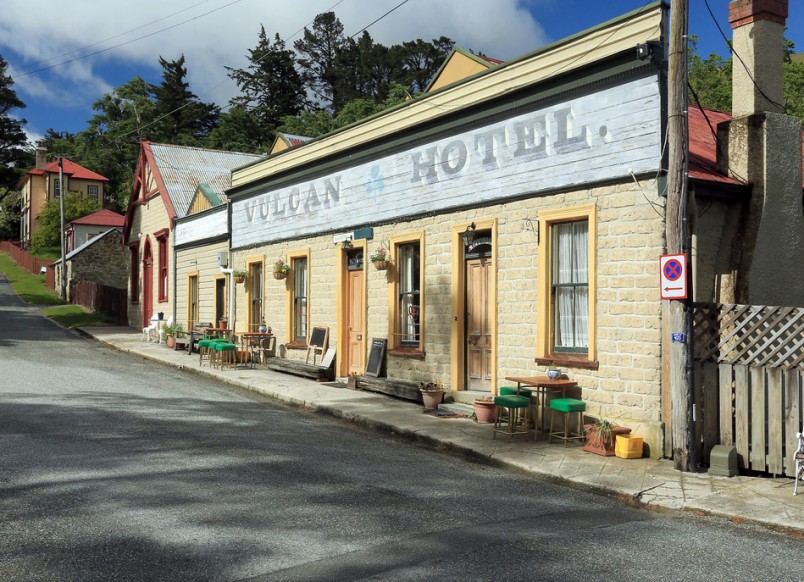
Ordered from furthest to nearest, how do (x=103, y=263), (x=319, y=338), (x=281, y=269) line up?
(x=103, y=263) < (x=281, y=269) < (x=319, y=338)

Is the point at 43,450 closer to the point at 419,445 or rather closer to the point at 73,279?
the point at 419,445

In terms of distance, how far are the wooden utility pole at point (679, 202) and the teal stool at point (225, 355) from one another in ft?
40.8

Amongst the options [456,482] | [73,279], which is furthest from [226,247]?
[73,279]

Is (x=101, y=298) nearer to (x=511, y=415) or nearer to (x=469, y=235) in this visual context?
(x=469, y=235)

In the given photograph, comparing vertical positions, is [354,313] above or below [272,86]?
below

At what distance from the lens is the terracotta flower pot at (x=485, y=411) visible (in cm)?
1129

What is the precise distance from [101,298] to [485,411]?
108ft

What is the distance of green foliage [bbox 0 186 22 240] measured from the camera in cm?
8588

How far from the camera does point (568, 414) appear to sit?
399 inches

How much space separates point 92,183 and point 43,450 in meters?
72.1

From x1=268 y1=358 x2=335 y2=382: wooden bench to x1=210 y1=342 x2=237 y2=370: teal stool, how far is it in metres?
1.44

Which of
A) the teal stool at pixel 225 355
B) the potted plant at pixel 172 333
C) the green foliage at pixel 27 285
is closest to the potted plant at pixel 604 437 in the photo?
the teal stool at pixel 225 355

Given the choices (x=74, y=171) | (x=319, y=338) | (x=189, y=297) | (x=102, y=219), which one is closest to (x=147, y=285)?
(x=189, y=297)

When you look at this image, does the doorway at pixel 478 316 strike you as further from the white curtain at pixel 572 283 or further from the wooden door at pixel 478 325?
the white curtain at pixel 572 283
